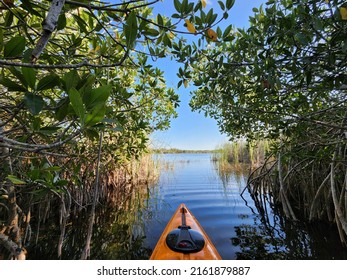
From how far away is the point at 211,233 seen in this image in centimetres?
391

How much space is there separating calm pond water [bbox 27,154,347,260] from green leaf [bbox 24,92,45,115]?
9.79ft

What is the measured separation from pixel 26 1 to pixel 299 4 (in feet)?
5.49

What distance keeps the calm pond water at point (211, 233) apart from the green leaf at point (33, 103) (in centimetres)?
298

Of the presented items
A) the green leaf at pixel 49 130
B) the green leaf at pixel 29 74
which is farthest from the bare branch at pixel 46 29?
the green leaf at pixel 49 130

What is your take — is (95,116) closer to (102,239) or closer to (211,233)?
(102,239)

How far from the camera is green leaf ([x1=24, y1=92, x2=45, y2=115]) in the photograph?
77 cm

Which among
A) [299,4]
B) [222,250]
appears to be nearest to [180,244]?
[222,250]

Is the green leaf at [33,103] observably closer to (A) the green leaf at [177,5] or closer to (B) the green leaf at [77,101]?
(B) the green leaf at [77,101]

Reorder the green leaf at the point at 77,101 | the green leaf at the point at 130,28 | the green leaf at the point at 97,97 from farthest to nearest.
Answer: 1. the green leaf at the point at 130,28
2. the green leaf at the point at 97,97
3. the green leaf at the point at 77,101

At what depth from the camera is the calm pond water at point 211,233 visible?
318 cm

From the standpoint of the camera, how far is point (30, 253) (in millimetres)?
3115

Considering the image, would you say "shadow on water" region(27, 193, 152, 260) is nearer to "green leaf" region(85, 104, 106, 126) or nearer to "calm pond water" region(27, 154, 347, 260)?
"calm pond water" region(27, 154, 347, 260)

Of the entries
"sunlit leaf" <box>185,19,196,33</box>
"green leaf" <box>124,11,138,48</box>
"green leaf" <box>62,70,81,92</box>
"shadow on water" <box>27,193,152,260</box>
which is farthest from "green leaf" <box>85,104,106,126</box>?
"shadow on water" <box>27,193,152,260</box>

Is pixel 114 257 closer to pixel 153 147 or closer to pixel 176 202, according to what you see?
pixel 176 202
